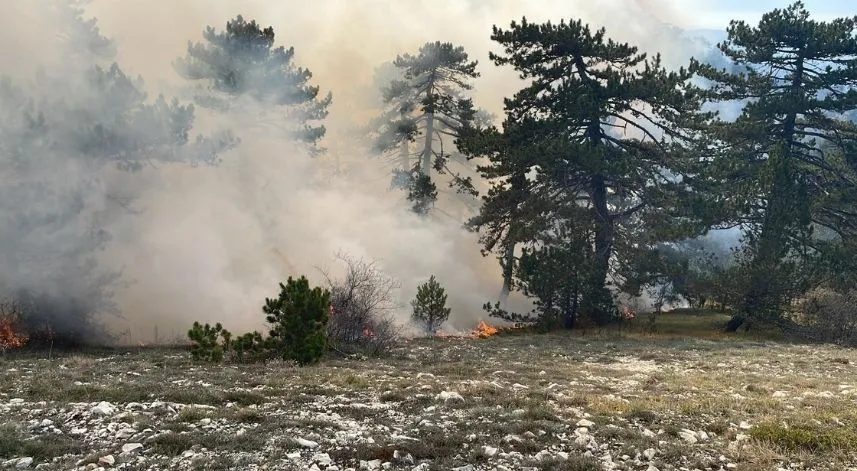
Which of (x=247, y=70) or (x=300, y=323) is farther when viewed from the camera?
(x=247, y=70)

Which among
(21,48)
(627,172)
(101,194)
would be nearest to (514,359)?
(627,172)

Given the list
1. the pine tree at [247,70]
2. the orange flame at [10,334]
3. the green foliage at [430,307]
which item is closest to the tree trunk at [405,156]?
the pine tree at [247,70]

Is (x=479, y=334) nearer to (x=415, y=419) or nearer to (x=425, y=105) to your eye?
(x=415, y=419)

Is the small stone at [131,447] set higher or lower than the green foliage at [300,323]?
lower

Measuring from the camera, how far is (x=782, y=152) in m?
22.0

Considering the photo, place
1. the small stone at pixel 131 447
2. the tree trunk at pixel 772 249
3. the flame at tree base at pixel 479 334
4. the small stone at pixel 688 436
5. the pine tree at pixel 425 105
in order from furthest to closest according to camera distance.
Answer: the pine tree at pixel 425 105
the flame at tree base at pixel 479 334
the tree trunk at pixel 772 249
the small stone at pixel 688 436
the small stone at pixel 131 447

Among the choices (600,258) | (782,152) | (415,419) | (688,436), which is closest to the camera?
(688,436)

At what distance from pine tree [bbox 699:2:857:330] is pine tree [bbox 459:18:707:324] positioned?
82.4 inches

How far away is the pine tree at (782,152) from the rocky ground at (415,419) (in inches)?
419

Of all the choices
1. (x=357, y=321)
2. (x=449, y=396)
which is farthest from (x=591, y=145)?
(x=449, y=396)

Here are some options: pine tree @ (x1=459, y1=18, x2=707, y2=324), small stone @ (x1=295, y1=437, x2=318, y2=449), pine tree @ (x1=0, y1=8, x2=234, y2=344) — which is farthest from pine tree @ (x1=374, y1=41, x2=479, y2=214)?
small stone @ (x1=295, y1=437, x2=318, y2=449)

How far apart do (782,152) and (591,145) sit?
22.8 ft

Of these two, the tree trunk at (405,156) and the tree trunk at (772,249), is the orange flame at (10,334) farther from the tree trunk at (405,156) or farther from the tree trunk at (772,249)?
the tree trunk at (405,156)

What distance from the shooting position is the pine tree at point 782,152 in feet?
68.8
